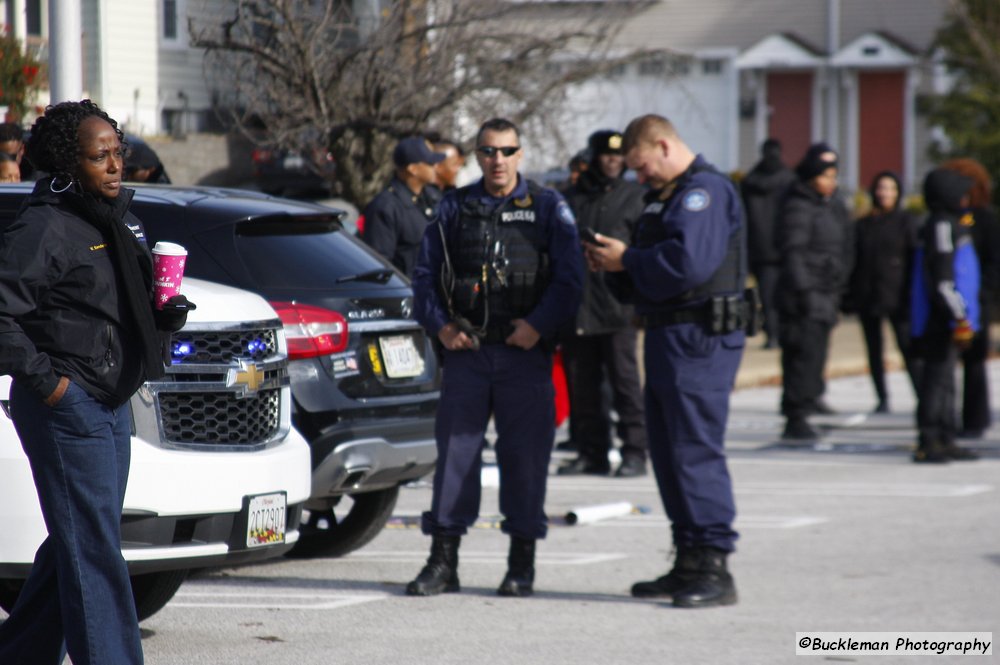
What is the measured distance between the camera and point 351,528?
8.00 m

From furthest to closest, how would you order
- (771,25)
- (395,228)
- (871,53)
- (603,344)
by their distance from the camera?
1. (771,25)
2. (871,53)
3. (603,344)
4. (395,228)

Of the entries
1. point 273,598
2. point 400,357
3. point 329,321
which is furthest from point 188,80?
point 273,598

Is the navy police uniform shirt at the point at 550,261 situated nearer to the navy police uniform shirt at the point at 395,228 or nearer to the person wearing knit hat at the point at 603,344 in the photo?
the navy police uniform shirt at the point at 395,228

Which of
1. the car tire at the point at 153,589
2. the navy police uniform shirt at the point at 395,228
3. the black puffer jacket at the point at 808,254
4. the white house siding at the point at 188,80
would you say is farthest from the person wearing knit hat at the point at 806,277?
the car tire at the point at 153,589

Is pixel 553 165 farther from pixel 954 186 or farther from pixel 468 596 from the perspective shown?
pixel 468 596

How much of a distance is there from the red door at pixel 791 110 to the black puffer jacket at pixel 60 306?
26567 mm

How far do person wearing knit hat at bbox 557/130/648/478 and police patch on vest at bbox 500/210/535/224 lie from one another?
3146 millimetres

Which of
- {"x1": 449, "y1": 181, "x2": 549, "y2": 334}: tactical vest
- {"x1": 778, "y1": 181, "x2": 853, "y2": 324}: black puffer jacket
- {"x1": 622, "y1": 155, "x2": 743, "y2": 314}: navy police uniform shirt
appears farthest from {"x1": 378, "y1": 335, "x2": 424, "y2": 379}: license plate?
{"x1": 778, "y1": 181, "x2": 853, "y2": 324}: black puffer jacket

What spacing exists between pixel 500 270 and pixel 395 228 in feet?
9.27

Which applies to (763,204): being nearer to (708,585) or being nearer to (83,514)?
(708,585)

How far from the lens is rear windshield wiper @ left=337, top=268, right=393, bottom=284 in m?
7.33

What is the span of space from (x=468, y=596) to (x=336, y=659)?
4.21 feet

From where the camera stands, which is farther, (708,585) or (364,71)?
(364,71)

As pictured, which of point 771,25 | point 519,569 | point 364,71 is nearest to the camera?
point 519,569
